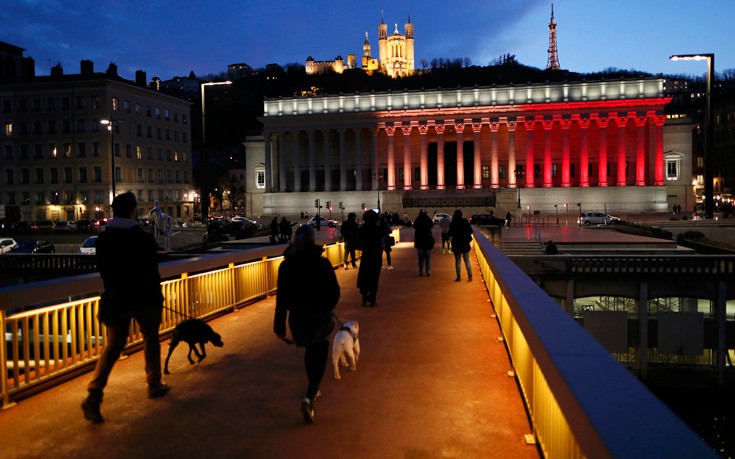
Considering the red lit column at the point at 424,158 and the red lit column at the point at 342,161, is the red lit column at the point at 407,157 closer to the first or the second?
the red lit column at the point at 424,158

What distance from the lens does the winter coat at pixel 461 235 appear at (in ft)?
58.9

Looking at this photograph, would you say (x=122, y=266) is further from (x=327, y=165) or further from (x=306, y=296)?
(x=327, y=165)

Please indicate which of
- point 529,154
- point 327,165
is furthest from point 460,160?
point 327,165

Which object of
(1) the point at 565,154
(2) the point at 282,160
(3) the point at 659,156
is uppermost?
(2) the point at 282,160

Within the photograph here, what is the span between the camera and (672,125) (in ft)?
296

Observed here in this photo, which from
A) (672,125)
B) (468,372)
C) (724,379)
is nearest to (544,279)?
(724,379)

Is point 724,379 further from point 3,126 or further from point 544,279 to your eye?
point 3,126

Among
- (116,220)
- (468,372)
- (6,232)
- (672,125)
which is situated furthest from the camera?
(672,125)

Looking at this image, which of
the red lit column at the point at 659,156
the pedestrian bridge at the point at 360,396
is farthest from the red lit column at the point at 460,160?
the pedestrian bridge at the point at 360,396

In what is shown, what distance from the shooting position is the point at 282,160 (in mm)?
96562

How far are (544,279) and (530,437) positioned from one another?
77.5 ft

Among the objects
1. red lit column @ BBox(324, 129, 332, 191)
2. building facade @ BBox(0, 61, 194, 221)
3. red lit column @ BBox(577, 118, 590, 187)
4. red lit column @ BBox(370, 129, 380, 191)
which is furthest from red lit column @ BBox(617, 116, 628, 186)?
building facade @ BBox(0, 61, 194, 221)

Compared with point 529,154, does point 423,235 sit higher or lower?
lower

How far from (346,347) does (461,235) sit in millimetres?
10438
